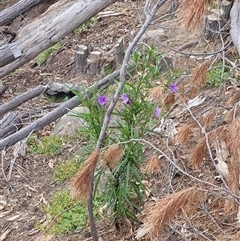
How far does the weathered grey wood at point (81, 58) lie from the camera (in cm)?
760

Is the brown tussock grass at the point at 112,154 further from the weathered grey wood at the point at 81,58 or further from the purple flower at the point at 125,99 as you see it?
the weathered grey wood at the point at 81,58

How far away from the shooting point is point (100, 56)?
24.5ft

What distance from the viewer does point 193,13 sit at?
288cm

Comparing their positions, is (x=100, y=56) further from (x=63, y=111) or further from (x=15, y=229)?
(x=15, y=229)

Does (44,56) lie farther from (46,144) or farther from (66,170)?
(66,170)

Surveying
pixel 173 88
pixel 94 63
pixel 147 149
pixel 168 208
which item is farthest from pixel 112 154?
pixel 94 63

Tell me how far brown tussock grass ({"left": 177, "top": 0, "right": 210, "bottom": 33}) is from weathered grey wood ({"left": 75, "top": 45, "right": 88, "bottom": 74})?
15.5 feet

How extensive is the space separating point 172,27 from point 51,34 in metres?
3.94

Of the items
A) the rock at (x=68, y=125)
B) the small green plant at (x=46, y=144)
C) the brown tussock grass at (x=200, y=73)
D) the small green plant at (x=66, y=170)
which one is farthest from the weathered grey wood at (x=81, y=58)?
the brown tussock grass at (x=200, y=73)

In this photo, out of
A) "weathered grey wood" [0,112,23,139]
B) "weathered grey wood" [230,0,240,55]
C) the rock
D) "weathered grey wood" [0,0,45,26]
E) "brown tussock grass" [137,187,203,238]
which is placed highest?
"weathered grey wood" [230,0,240,55]

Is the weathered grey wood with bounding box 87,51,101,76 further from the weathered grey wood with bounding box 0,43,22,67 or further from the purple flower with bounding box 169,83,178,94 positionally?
the weathered grey wood with bounding box 0,43,22,67

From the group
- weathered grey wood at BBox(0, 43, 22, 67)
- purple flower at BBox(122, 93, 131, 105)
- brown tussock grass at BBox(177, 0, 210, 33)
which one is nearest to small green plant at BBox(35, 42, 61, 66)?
weathered grey wood at BBox(0, 43, 22, 67)

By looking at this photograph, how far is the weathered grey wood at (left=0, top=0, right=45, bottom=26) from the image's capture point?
21.6ft

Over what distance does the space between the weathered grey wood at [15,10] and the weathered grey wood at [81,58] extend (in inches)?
36.4
